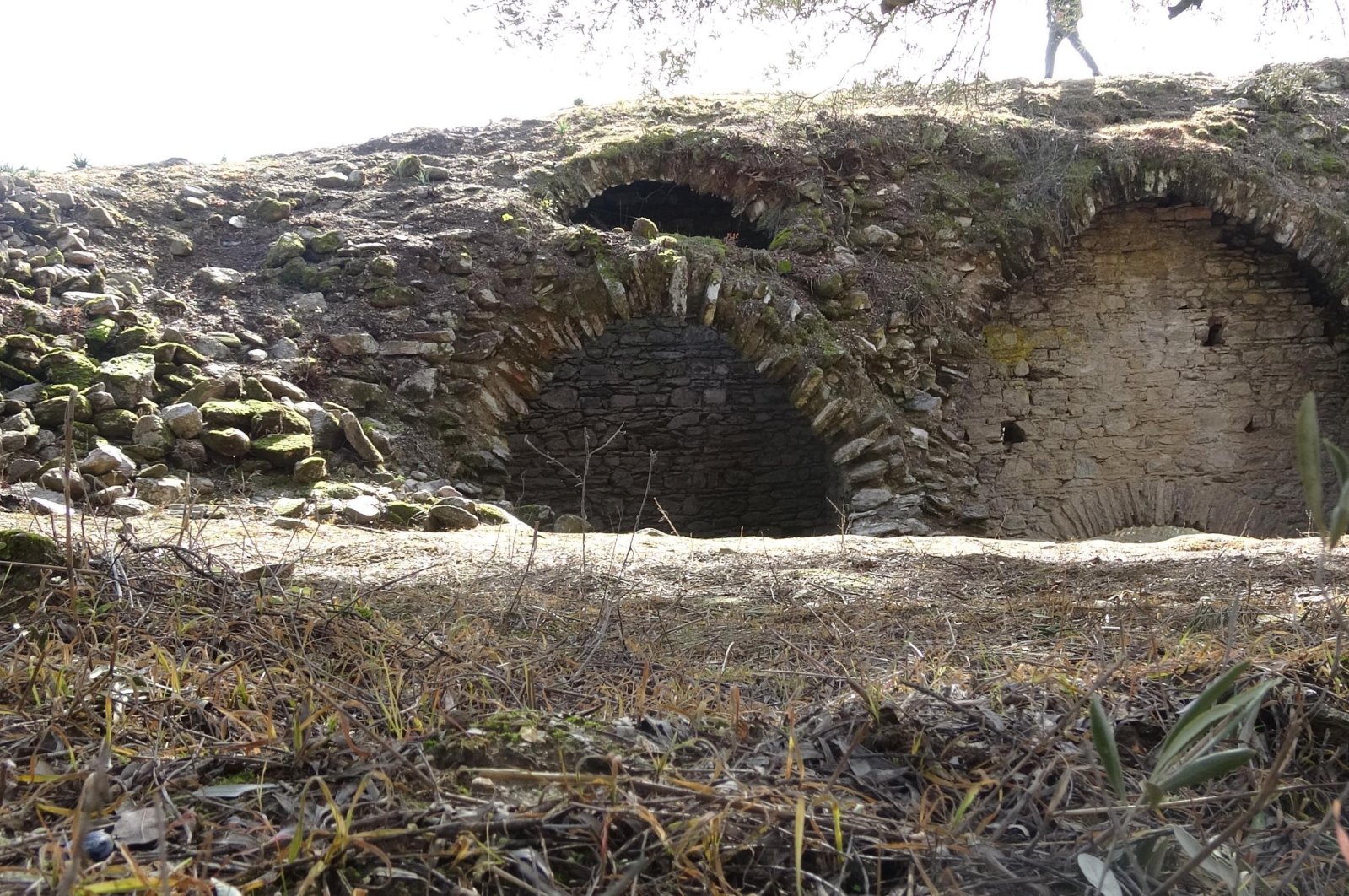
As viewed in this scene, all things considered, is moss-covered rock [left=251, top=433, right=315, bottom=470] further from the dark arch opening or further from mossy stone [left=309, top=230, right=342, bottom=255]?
the dark arch opening

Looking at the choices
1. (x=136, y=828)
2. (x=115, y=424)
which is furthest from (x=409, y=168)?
(x=136, y=828)

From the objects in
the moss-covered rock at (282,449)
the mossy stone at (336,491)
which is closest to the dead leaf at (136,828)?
the mossy stone at (336,491)

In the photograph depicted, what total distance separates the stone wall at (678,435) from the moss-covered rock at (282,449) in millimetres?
3397

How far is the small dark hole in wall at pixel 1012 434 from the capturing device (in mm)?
7812

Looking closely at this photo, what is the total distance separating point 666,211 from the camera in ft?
29.4

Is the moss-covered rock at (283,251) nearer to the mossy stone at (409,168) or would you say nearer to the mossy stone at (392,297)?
the mossy stone at (392,297)

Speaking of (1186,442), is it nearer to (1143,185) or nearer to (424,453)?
(1143,185)

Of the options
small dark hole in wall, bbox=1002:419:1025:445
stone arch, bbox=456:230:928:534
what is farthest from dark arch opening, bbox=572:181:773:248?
small dark hole in wall, bbox=1002:419:1025:445

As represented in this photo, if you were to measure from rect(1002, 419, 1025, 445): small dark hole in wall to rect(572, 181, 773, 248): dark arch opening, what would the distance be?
8.93ft

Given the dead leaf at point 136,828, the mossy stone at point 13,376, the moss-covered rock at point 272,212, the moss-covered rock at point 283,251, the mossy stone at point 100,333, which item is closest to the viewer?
the dead leaf at point 136,828

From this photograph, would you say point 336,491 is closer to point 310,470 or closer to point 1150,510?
point 310,470

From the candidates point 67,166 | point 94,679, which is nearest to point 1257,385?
point 94,679

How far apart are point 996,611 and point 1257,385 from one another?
21.2ft

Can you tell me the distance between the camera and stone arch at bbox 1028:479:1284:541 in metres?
7.69
